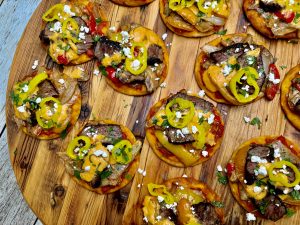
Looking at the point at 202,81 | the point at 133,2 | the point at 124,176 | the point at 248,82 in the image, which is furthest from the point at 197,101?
the point at 133,2

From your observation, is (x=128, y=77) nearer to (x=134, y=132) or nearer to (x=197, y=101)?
(x=134, y=132)

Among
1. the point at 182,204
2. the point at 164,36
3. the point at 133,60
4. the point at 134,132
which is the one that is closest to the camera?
the point at 182,204

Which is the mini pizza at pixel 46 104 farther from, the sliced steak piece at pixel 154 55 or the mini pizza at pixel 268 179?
the mini pizza at pixel 268 179

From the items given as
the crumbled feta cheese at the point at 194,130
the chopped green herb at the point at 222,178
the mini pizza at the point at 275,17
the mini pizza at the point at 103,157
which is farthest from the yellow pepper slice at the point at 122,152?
the mini pizza at the point at 275,17

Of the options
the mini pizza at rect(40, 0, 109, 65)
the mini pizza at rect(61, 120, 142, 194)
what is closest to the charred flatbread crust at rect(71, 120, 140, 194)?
the mini pizza at rect(61, 120, 142, 194)

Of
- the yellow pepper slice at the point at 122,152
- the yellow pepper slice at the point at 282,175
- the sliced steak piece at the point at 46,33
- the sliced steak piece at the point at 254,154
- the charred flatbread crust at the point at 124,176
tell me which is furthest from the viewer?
the sliced steak piece at the point at 46,33

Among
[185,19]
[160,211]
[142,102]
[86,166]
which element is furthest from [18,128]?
[185,19]

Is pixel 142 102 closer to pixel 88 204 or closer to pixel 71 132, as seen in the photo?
pixel 71 132
